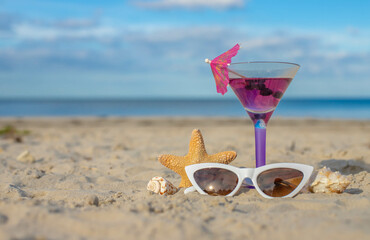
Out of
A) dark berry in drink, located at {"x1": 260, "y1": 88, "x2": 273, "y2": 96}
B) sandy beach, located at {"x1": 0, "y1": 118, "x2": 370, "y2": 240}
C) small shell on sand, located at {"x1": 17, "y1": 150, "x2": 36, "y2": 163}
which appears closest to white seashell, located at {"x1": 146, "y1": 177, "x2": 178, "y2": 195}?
sandy beach, located at {"x1": 0, "y1": 118, "x2": 370, "y2": 240}

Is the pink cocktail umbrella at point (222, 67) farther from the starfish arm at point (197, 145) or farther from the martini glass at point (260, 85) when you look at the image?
the starfish arm at point (197, 145)

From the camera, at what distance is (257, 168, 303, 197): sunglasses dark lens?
8.21 ft

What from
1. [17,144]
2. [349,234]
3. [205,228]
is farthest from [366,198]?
[17,144]

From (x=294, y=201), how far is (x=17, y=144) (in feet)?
15.6

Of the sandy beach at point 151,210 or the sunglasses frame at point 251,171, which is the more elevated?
the sunglasses frame at point 251,171

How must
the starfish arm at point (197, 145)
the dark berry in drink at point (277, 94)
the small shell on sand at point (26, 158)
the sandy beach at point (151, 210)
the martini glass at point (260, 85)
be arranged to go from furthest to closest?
the small shell on sand at point (26, 158), the starfish arm at point (197, 145), the dark berry in drink at point (277, 94), the martini glass at point (260, 85), the sandy beach at point (151, 210)

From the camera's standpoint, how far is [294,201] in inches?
89.7

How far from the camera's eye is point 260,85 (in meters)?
2.46

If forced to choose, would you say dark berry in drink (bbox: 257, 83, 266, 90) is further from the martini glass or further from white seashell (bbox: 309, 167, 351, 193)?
white seashell (bbox: 309, 167, 351, 193)

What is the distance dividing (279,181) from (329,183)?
1.31ft

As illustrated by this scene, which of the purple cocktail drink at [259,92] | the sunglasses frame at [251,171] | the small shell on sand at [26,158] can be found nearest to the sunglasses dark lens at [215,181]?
the sunglasses frame at [251,171]

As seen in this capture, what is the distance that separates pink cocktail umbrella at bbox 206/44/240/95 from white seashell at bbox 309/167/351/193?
0.99 metres

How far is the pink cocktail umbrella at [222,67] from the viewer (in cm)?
250

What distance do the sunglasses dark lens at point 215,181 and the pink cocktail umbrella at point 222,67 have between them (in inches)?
24.0
